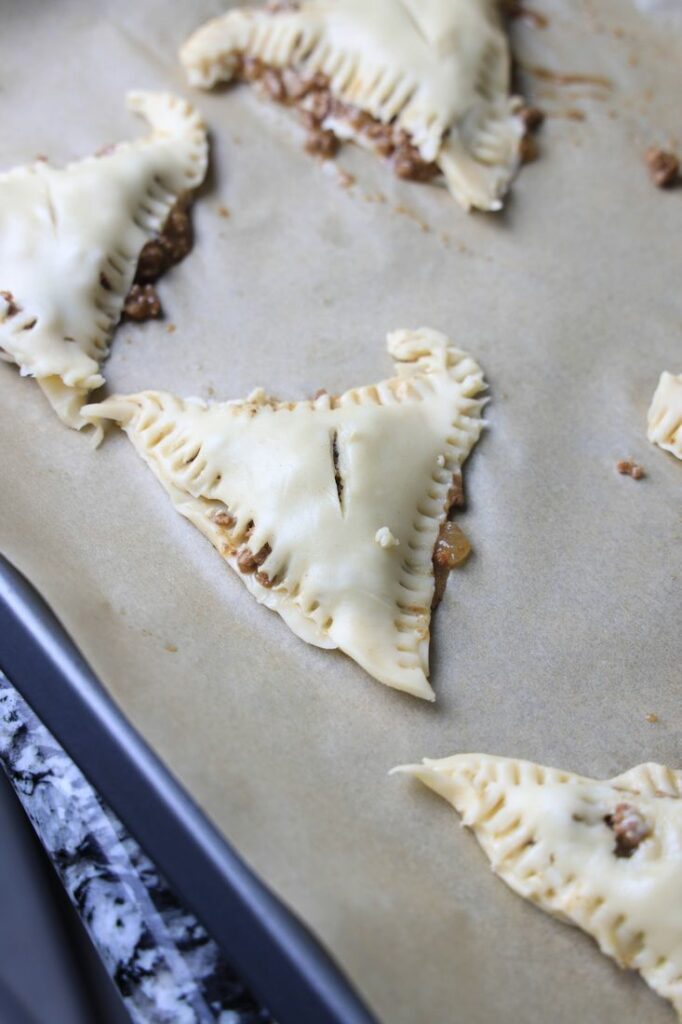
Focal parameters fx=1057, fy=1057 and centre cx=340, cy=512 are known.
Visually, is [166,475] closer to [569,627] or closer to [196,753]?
[196,753]

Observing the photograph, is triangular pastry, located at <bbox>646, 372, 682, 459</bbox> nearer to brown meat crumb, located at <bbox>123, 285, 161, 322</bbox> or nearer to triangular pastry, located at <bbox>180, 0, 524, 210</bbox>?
triangular pastry, located at <bbox>180, 0, 524, 210</bbox>

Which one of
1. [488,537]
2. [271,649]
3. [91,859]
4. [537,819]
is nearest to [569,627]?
[488,537]

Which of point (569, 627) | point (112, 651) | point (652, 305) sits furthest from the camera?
point (652, 305)

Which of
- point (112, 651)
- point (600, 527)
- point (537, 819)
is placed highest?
point (600, 527)

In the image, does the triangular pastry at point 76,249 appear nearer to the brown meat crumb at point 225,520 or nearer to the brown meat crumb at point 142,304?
the brown meat crumb at point 142,304

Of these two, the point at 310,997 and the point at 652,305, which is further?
the point at 652,305

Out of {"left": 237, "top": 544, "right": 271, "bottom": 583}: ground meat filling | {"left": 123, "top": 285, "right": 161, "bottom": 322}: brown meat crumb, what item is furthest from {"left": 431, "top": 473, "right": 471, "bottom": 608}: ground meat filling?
{"left": 123, "top": 285, "right": 161, "bottom": 322}: brown meat crumb

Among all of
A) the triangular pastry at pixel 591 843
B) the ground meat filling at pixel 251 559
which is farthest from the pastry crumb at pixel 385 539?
the triangular pastry at pixel 591 843
